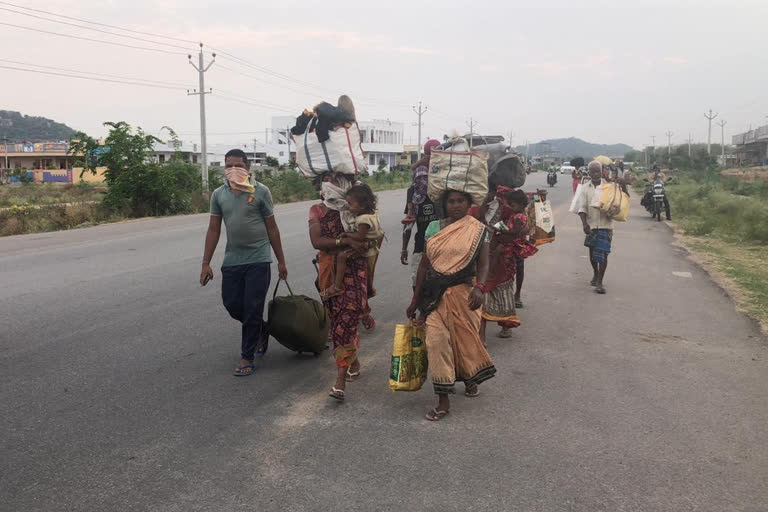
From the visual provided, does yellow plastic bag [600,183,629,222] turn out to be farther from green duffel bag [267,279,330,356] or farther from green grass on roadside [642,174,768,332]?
green duffel bag [267,279,330,356]

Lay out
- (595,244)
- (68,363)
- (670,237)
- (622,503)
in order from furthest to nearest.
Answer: (670,237)
(595,244)
(68,363)
(622,503)

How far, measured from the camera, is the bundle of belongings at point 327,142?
517 centimetres

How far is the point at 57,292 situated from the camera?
838 cm

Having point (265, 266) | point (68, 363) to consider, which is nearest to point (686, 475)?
point (265, 266)

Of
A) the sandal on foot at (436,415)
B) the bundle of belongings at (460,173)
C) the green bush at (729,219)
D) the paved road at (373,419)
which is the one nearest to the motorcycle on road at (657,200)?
the green bush at (729,219)

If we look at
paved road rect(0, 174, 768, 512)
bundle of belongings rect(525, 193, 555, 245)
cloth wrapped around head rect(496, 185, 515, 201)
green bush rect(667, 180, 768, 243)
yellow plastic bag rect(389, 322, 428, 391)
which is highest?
cloth wrapped around head rect(496, 185, 515, 201)

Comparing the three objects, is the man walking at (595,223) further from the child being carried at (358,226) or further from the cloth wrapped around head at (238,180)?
the cloth wrapped around head at (238,180)

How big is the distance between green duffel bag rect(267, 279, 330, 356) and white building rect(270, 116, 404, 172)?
90.8m

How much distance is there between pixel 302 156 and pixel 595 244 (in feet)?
16.8

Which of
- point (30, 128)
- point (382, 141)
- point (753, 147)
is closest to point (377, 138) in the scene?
point (382, 141)

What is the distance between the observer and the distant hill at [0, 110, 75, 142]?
136125 mm

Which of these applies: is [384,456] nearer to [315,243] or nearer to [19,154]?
[315,243]

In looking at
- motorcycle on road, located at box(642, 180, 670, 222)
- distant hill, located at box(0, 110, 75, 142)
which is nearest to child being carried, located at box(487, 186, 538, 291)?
motorcycle on road, located at box(642, 180, 670, 222)

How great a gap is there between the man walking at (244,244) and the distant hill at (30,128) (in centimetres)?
14294
